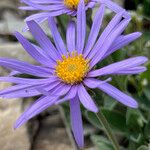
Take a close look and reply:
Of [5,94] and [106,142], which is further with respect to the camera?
[106,142]

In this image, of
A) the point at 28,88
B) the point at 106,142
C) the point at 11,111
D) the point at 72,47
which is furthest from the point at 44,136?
the point at 28,88

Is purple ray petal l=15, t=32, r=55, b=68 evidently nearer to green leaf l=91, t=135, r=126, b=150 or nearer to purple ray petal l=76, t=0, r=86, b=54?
purple ray petal l=76, t=0, r=86, b=54

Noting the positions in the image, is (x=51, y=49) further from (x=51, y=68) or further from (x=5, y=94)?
(x=5, y=94)

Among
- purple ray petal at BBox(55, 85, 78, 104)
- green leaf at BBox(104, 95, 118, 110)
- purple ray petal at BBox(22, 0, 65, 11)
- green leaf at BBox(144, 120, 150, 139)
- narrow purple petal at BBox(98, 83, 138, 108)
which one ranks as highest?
purple ray petal at BBox(22, 0, 65, 11)

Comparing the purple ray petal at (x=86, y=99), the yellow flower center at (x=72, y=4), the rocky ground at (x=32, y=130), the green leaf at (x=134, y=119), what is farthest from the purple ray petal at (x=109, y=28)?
the rocky ground at (x=32, y=130)

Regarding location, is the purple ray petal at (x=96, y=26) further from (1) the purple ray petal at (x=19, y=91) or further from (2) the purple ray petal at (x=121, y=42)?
(1) the purple ray petal at (x=19, y=91)

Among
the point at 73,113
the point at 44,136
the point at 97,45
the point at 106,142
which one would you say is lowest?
the point at 44,136

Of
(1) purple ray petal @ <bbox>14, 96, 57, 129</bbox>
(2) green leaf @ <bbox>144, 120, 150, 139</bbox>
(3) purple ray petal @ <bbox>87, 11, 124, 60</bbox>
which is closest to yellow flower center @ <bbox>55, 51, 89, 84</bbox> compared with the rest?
(3) purple ray petal @ <bbox>87, 11, 124, 60</bbox>

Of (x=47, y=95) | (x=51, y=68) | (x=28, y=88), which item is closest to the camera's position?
(x=47, y=95)
